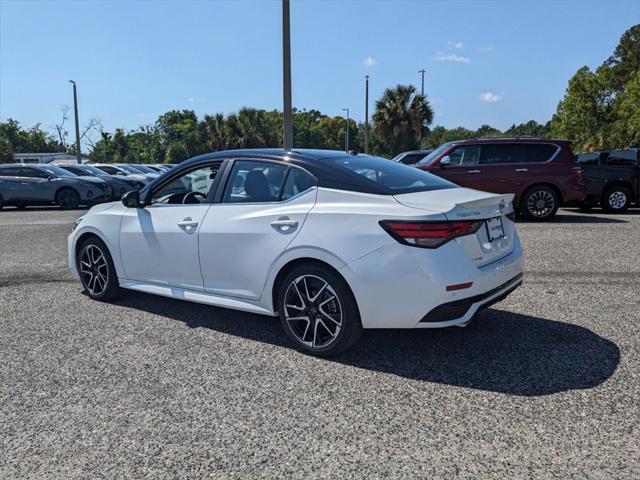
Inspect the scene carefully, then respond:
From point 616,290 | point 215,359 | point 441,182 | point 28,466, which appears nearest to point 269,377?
point 215,359

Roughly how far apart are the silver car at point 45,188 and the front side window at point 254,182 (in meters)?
14.0

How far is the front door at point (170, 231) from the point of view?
14.8 feet

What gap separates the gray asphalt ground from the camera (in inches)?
100.0

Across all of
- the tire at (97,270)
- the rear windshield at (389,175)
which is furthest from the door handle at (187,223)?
the rear windshield at (389,175)

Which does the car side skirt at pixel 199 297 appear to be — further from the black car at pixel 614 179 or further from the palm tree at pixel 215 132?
the palm tree at pixel 215 132

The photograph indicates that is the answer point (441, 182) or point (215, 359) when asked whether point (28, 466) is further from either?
point (441, 182)

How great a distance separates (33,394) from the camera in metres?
3.32

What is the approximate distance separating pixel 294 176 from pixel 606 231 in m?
8.21

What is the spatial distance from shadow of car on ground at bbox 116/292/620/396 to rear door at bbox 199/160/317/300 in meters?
0.54

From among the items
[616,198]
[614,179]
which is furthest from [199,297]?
[616,198]

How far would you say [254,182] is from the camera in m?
4.28

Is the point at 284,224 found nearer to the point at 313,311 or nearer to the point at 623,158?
the point at 313,311

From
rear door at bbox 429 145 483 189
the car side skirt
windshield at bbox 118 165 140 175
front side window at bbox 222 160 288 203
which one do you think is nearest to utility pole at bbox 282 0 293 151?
rear door at bbox 429 145 483 189

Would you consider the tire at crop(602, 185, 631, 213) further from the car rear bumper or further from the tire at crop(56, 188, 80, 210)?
the tire at crop(56, 188, 80, 210)
